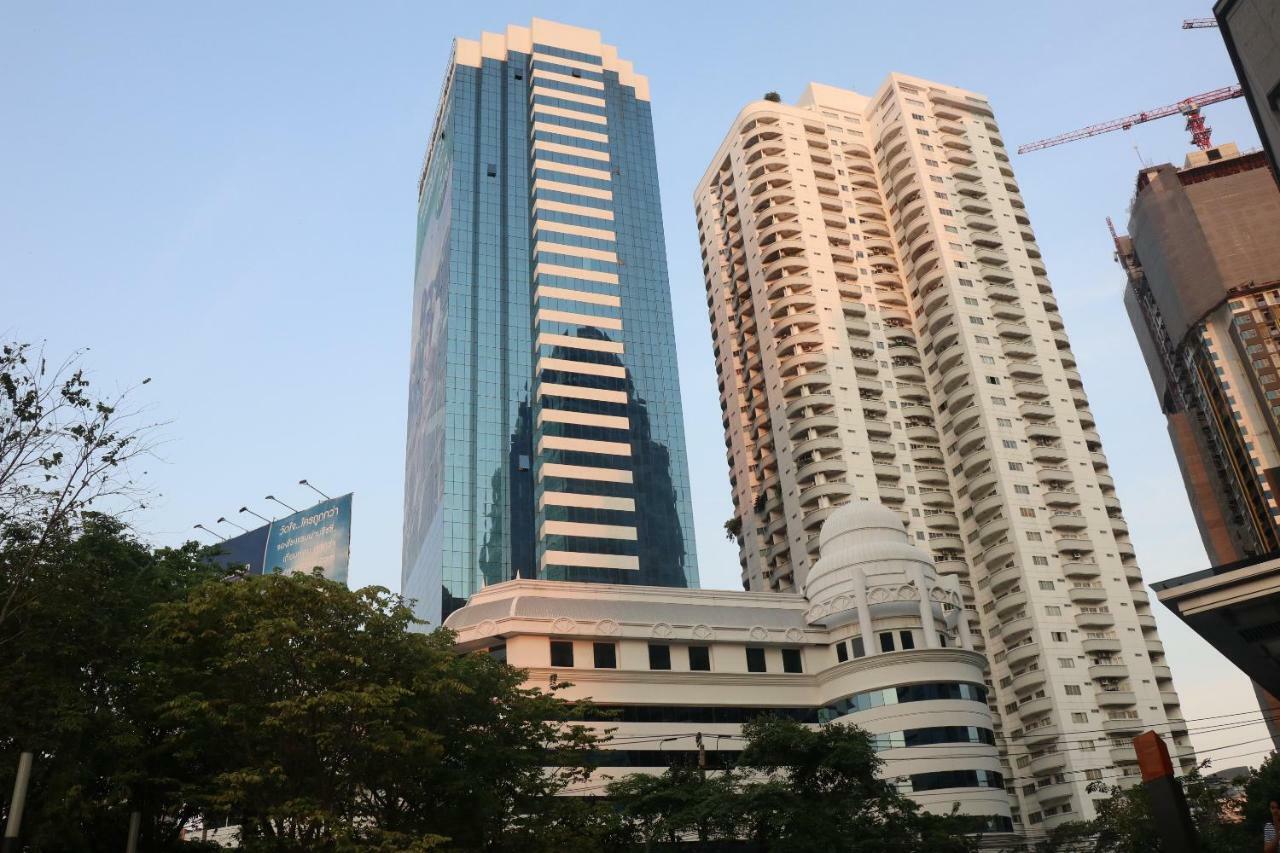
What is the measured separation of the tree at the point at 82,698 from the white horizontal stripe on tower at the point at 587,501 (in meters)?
69.1

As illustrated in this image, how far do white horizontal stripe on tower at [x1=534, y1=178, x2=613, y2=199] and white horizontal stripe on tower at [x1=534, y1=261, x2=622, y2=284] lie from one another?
845 cm

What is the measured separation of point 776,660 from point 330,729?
38690 millimetres

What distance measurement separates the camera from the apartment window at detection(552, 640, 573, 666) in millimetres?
60781

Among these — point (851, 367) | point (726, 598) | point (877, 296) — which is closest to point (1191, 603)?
point (726, 598)

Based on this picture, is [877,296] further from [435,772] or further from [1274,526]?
[435,772]

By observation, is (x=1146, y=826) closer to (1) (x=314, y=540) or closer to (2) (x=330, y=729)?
(2) (x=330, y=729)

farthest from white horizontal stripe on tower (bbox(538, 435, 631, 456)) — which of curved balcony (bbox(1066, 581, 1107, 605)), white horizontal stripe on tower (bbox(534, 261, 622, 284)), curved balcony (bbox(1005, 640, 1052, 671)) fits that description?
curved balcony (bbox(1066, 581, 1107, 605))

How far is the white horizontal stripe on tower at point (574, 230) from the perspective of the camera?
121 m

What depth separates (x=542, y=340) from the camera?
115m

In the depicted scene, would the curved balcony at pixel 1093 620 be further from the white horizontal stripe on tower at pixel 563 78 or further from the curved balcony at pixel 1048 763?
the white horizontal stripe on tower at pixel 563 78

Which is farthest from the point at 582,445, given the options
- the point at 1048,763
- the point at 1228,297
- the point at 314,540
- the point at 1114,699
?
the point at 1228,297

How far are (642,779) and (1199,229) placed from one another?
111722 mm

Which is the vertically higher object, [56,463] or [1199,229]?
[1199,229]

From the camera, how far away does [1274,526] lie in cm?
11981
